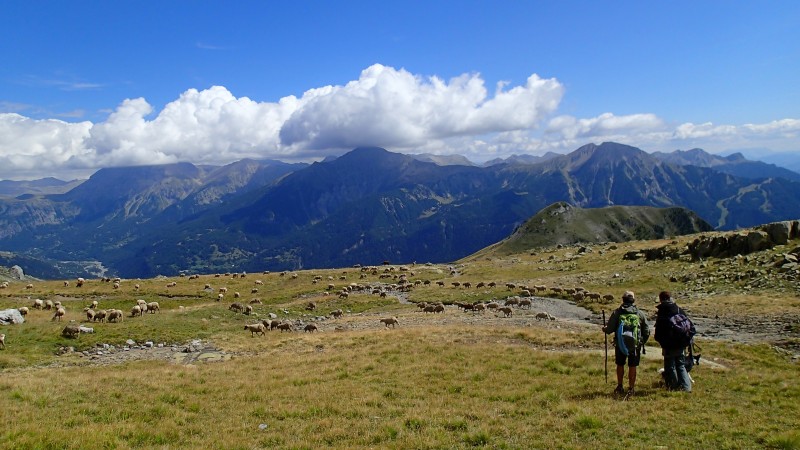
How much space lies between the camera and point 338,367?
2297 centimetres

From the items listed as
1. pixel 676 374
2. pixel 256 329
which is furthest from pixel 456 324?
pixel 676 374

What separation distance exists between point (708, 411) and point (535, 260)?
83.4 metres

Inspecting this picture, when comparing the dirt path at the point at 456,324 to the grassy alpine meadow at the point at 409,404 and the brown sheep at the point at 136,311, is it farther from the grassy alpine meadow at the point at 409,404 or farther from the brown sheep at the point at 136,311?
the brown sheep at the point at 136,311

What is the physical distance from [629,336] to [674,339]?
161 cm

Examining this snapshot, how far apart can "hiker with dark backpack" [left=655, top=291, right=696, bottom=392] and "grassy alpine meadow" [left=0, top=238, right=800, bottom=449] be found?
0.63m

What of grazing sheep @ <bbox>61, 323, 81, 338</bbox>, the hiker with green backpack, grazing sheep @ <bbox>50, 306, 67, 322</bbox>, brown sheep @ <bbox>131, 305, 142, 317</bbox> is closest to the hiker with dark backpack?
the hiker with green backpack

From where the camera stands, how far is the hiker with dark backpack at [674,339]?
633 inches

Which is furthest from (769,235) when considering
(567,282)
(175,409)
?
(175,409)

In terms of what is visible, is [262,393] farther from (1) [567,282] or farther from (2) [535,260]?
(2) [535,260]

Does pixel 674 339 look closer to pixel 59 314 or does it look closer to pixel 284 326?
pixel 284 326

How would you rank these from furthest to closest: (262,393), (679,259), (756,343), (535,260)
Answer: (535,260)
(679,259)
(756,343)
(262,393)

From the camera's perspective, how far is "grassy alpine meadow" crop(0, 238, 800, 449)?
1304 centimetres

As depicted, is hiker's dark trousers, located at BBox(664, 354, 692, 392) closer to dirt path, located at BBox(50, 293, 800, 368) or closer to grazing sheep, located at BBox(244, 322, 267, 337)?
dirt path, located at BBox(50, 293, 800, 368)

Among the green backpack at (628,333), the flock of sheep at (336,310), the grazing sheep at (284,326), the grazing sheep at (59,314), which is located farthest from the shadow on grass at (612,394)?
the grazing sheep at (59,314)
